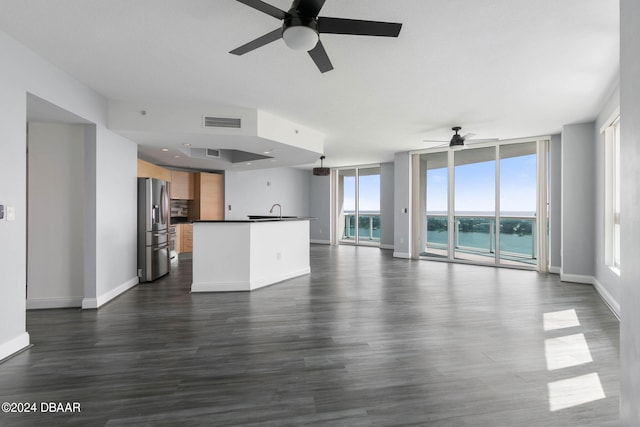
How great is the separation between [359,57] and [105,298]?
4.37 m

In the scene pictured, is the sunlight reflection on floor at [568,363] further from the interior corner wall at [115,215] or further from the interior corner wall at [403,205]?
the interior corner wall at [115,215]

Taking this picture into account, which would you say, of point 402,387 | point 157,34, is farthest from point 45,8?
point 402,387

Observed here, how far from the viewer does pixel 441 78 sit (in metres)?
3.63

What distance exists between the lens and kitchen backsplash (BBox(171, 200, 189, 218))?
872 centimetres

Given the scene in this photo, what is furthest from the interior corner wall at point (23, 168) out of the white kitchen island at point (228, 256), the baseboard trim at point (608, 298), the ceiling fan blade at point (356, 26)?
the baseboard trim at point (608, 298)

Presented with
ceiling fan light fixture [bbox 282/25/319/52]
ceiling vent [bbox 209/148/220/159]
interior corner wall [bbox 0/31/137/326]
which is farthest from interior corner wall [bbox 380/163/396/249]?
ceiling fan light fixture [bbox 282/25/319/52]

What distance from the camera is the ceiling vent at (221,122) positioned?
15.2 feet

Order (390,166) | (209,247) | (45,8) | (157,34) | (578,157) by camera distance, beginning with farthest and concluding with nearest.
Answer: (390,166) < (578,157) < (209,247) < (157,34) < (45,8)

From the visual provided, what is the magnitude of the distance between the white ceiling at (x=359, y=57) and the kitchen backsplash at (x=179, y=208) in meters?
4.92

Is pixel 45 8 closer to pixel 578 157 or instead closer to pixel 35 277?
pixel 35 277

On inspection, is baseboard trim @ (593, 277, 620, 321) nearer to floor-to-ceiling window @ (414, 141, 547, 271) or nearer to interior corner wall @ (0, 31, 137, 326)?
floor-to-ceiling window @ (414, 141, 547, 271)

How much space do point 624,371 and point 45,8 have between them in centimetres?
435

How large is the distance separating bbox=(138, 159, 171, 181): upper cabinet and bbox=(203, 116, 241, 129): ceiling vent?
7.65ft

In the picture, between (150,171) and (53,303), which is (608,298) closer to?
(53,303)
